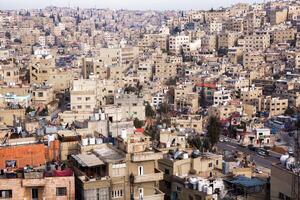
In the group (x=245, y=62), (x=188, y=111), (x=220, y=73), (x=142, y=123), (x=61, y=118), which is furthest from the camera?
(x=245, y=62)

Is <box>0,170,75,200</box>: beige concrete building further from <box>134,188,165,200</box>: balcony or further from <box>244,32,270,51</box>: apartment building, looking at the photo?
<box>244,32,270,51</box>: apartment building

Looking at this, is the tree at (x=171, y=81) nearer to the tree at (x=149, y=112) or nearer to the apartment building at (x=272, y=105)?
the apartment building at (x=272, y=105)

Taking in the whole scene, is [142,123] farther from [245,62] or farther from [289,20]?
[289,20]

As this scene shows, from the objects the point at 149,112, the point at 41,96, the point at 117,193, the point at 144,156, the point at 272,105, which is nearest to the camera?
the point at 117,193

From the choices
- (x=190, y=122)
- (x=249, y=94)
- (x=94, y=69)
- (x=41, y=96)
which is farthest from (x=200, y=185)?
(x=94, y=69)

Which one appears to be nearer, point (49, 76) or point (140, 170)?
point (140, 170)

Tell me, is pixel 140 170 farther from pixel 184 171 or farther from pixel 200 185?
pixel 184 171

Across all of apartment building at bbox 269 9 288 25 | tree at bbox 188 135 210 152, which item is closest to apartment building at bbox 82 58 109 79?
tree at bbox 188 135 210 152

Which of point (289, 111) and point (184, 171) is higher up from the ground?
point (184, 171)

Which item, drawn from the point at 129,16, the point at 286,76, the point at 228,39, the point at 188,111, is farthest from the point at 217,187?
the point at 129,16
